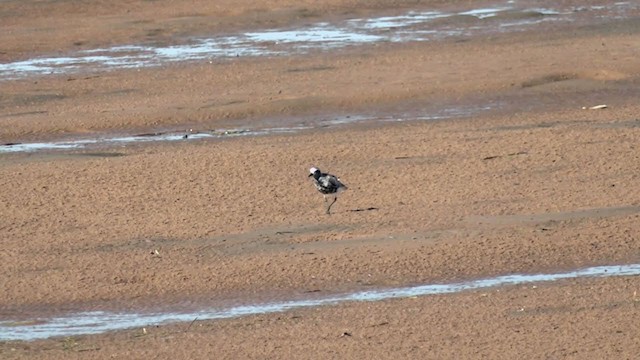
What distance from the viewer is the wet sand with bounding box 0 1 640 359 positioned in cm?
868

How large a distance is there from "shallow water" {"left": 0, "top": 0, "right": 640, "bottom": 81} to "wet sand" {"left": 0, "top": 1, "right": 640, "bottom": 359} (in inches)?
27.9

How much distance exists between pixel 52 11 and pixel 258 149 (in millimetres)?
10139

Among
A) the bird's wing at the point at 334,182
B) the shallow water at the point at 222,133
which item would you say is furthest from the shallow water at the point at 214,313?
the shallow water at the point at 222,133

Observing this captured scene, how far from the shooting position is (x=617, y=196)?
37.6 feet

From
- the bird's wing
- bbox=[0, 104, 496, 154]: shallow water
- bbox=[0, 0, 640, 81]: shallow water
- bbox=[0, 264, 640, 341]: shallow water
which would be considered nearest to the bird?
the bird's wing

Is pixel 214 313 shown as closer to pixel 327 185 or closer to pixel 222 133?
pixel 327 185

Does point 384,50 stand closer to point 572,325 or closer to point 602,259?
point 602,259

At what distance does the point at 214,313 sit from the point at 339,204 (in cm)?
256

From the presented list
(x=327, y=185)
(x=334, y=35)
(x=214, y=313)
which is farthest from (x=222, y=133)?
(x=334, y=35)

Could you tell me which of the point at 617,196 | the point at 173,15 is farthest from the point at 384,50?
the point at 617,196

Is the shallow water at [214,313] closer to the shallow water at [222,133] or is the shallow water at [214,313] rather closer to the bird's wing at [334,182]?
the bird's wing at [334,182]

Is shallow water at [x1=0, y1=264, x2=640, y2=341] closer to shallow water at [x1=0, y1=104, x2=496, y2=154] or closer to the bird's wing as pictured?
the bird's wing

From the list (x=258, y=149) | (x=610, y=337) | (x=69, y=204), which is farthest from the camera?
(x=258, y=149)

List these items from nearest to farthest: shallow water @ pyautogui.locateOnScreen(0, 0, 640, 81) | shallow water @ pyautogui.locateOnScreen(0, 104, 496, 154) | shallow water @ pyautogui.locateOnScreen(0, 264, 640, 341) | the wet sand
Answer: the wet sand
shallow water @ pyautogui.locateOnScreen(0, 264, 640, 341)
shallow water @ pyautogui.locateOnScreen(0, 104, 496, 154)
shallow water @ pyautogui.locateOnScreen(0, 0, 640, 81)
